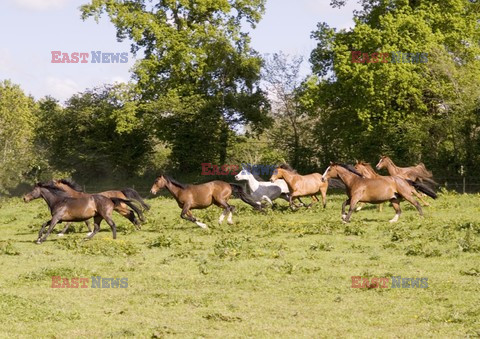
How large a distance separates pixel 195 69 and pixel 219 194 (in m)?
26.3

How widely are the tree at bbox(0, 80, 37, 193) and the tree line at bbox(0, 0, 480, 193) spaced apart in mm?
264

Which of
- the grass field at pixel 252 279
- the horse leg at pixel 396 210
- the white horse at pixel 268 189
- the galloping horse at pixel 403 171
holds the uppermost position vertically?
the galloping horse at pixel 403 171

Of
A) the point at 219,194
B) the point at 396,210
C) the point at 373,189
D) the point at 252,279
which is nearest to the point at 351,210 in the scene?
the point at 373,189

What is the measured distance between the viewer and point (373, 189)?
2456 centimetres

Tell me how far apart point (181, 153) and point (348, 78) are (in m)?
14.1

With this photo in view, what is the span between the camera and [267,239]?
21562 mm

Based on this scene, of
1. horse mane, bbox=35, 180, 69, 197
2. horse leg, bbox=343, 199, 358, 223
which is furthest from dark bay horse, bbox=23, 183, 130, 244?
horse leg, bbox=343, 199, 358, 223

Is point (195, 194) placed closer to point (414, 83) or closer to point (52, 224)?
point (52, 224)

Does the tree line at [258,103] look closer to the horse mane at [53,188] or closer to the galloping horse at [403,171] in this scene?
the galloping horse at [403,171]

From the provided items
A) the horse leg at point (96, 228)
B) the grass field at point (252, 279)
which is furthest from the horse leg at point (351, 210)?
the horse leg at point (96, 228)

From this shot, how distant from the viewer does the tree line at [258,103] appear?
4019 centimetres

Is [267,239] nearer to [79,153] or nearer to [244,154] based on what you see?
[244,154]

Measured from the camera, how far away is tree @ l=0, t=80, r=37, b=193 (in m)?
49.3

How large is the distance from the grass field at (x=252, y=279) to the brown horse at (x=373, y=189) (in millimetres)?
693
